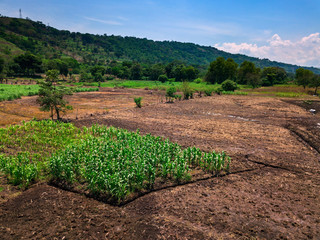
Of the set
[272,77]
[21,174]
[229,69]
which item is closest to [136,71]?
[229,69]

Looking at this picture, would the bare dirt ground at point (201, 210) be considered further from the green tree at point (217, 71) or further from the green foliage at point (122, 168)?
the green tree at point (217, 71)

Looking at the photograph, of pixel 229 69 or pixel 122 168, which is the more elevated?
pixel 229 69

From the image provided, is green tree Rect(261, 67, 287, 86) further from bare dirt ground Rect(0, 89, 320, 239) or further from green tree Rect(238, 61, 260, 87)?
bare dirt ground Rect(0, 89, 320, 239)

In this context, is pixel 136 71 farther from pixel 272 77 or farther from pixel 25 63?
pixel 272 77

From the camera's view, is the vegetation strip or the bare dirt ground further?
the vegetation strip

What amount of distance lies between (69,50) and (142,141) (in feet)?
540

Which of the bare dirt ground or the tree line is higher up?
the tree line

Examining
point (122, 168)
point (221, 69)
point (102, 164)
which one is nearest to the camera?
point (102, 164)

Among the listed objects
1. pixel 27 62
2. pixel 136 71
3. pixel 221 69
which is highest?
pixel 221 69

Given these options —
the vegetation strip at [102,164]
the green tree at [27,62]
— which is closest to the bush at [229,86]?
the vegetation strip at [102,164]

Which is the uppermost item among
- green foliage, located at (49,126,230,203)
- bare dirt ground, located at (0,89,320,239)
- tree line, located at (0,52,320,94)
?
tree line, located at (0,52,320,94)

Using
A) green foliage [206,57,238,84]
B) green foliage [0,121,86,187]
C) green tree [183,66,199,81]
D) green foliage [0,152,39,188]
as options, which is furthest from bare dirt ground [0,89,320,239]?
green tree [183,66,199,81]

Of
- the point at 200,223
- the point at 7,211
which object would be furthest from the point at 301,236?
the point at 7,211

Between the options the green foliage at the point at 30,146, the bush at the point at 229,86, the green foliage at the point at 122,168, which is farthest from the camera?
the bush at the point at 229,86
